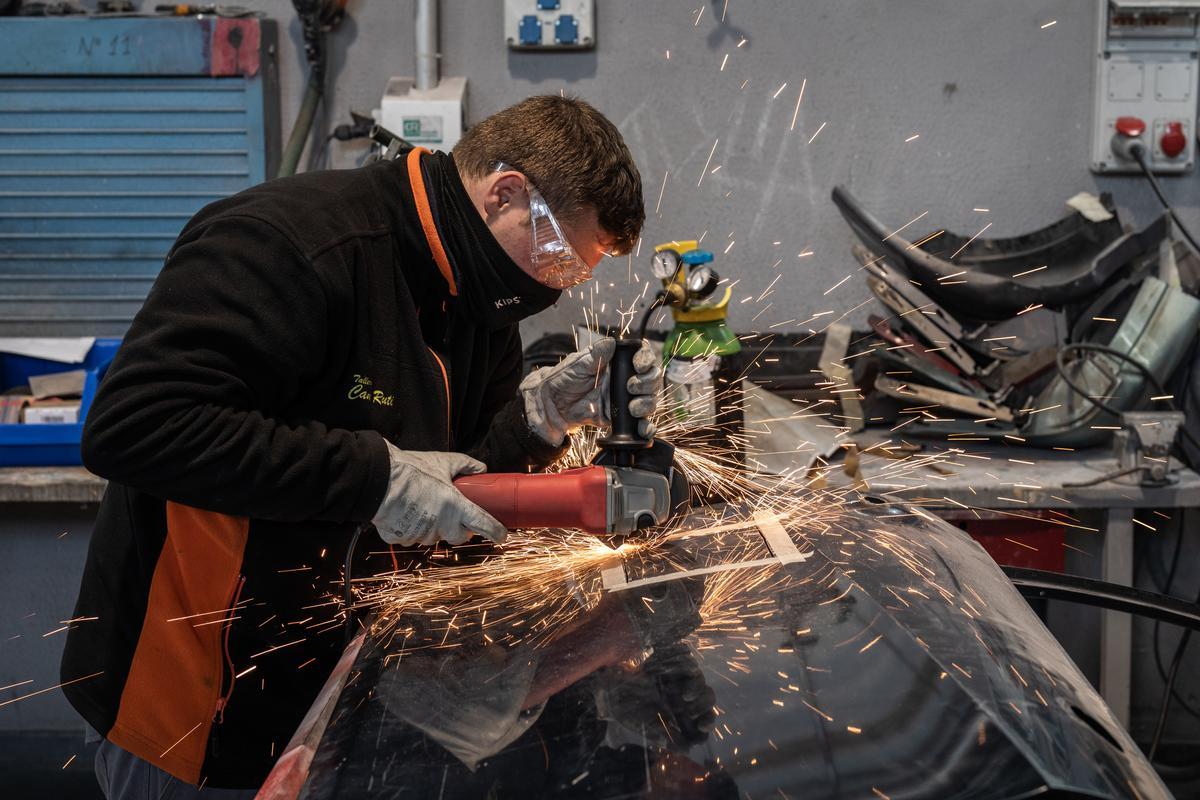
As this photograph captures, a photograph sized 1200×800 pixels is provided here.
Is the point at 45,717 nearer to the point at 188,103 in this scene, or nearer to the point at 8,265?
the point at 8,265

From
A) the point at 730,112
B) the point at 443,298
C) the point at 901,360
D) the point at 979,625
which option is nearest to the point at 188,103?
the point at 730,112

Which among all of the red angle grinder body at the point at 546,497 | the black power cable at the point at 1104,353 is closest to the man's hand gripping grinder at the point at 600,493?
the red angle grinder body at the point at 546,497

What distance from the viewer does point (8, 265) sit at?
3254 millimetres

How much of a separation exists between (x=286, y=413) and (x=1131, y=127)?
104 inches

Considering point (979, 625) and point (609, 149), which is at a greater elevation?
point (609, 149)

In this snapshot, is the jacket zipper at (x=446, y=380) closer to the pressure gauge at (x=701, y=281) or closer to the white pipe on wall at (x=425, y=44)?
the pressure gauge at (x=701, y=281)

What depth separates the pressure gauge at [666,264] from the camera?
2.55 m

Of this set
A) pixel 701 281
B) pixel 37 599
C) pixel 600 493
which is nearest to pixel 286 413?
pixel 600 493

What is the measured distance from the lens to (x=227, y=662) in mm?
1529

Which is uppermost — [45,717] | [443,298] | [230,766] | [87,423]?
[443,298]

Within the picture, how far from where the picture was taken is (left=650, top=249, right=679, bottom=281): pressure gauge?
2555 mm

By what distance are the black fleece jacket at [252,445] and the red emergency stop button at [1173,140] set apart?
239 centimetres

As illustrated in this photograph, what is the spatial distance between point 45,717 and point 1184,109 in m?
4.00

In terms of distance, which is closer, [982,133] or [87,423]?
[87,423]
